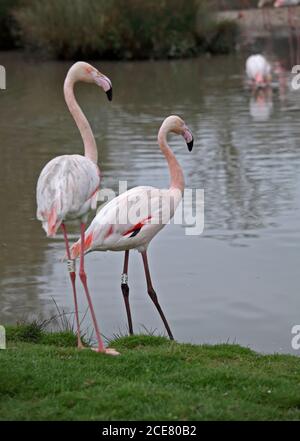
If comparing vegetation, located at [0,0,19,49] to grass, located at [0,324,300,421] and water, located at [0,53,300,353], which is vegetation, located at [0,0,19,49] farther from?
grass, located at [0,324,300,421]

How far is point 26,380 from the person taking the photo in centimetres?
561

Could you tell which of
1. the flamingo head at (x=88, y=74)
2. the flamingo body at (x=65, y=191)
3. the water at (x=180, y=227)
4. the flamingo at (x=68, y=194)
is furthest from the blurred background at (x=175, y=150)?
the flamingo head at (x=88, y=74)

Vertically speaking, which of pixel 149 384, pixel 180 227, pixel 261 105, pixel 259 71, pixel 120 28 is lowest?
pixel 149 384

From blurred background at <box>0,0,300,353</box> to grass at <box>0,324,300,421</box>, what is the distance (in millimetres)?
1168

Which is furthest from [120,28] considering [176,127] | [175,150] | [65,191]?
[65,191]

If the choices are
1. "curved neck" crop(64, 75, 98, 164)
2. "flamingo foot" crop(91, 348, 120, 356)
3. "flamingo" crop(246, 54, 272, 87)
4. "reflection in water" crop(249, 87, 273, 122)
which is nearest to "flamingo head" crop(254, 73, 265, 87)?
"flamingo" crop(246, 54, 272, 87)

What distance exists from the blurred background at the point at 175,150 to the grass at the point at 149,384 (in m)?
1.17

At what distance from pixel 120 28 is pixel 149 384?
22.9 metres

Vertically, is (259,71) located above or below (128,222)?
above

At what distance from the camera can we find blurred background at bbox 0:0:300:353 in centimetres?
828

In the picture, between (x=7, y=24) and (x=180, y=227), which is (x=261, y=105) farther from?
(x=7, y=24)

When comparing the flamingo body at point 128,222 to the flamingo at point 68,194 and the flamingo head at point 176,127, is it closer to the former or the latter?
the flamingo at point 68,194

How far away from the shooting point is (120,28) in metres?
27.7

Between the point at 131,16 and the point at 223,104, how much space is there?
9.45m
